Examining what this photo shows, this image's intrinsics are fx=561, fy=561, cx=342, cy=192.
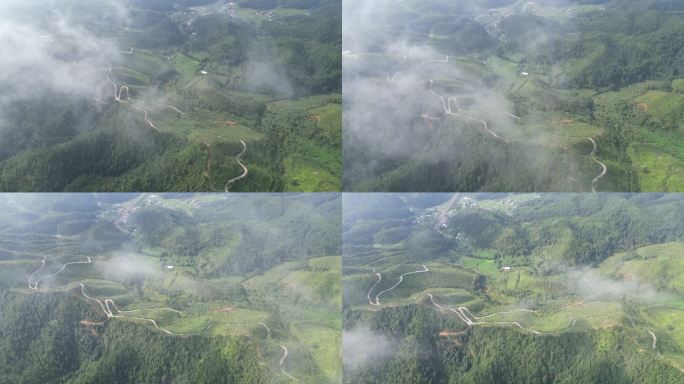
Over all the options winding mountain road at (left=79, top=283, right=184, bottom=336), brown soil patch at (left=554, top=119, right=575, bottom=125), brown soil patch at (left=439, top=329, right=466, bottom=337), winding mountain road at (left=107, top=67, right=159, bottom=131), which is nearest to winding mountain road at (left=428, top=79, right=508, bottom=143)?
brown soil patch at (left=554, top=119, right=575, bottom=125)

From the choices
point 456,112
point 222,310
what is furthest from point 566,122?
point 222,310

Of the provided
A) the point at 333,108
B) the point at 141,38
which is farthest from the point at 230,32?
the point at 333,108

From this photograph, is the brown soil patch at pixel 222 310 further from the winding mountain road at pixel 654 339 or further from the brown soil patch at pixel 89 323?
the winding mountain road at pixel 654 339

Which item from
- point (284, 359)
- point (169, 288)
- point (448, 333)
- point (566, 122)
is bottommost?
point (284, 359)

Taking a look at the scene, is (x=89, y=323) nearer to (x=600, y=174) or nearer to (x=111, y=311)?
(x=111, y=311)

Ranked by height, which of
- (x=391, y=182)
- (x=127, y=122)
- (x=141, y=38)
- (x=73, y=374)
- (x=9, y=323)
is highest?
(x=141, y=38)

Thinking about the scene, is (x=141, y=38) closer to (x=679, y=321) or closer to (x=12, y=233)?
(x=12, y=233)

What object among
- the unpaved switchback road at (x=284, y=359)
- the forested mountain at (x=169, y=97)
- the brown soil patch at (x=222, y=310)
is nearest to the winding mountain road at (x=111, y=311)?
the brown soil patch at (x=222, y=310)
